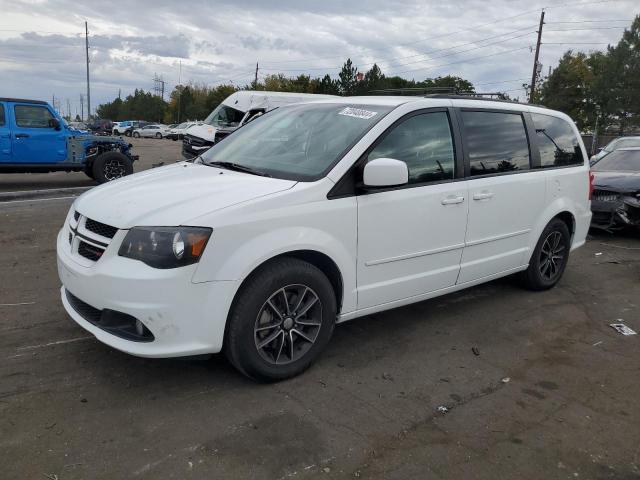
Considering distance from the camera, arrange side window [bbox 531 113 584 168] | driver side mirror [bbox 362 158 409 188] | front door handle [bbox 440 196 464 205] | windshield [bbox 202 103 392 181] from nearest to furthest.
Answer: driver side mirror [bbox 362 158 409 188], windshield [bbox 202 103 392 181], front door handle [bbox 440 196 464 205], side window [bbox 531 113 584 168]

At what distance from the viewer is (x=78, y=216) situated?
11.7 ft

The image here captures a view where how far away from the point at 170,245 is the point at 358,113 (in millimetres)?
1832

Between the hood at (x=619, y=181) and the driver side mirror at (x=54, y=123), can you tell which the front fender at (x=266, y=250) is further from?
the driver side mirror at (x=54, y=123)

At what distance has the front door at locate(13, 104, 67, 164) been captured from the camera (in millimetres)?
11527

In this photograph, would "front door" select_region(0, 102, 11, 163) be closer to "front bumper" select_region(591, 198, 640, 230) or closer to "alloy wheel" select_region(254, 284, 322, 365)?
"alloy wheel" select_region(254, 284, 322, 365)

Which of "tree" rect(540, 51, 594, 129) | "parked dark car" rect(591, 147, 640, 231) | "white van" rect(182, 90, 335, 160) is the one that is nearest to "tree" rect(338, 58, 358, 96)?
"tree" rect(540, 51, 594, 129)

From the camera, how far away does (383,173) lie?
3.52 m

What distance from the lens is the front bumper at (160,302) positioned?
2.96 meters

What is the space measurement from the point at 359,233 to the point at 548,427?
5.32 feet

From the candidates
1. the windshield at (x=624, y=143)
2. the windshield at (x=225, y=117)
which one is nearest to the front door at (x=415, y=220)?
the windshield at (x=624, y=143)

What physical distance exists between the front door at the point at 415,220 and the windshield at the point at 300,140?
0.78ft

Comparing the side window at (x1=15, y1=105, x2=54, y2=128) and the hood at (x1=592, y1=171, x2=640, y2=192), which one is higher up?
the side window at (x1=15, y1=105, x2=54, y2=128)

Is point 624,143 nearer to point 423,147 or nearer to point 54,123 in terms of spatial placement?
point 423,147

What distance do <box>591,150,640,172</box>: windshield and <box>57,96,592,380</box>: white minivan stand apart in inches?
209
